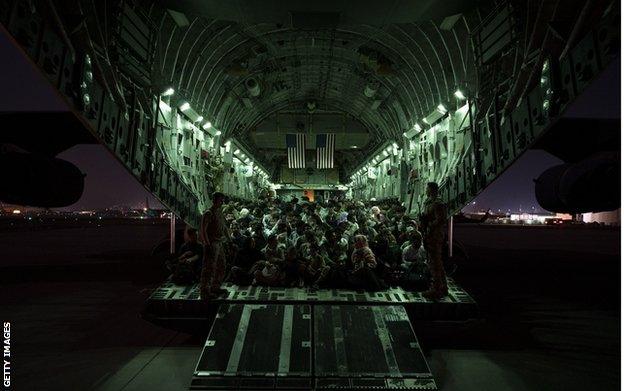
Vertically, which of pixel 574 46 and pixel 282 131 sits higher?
pixel 282 131

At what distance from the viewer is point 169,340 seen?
22.0 feet

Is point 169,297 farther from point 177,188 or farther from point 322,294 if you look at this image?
point 177,188

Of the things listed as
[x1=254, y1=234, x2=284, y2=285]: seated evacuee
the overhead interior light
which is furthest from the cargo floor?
the overhead interior light

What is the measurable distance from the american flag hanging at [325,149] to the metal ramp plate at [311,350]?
30.7 m

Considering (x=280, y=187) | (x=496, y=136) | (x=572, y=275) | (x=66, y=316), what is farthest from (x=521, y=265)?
(x=280, y=187)

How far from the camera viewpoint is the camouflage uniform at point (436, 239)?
674cm

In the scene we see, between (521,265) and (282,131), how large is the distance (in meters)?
24.1

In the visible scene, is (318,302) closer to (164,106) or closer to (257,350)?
(257,350)

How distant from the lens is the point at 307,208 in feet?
56.9

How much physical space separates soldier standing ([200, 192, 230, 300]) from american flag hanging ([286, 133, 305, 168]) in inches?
1162

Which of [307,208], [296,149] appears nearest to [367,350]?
[307,208]

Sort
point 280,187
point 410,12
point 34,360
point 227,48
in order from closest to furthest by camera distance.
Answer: point 34,360
point 410,12
point 227,48
point 280,187

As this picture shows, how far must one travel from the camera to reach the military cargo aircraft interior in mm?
5320

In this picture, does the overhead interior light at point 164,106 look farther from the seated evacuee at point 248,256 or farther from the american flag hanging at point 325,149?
the american flag hanging at point 325,149
